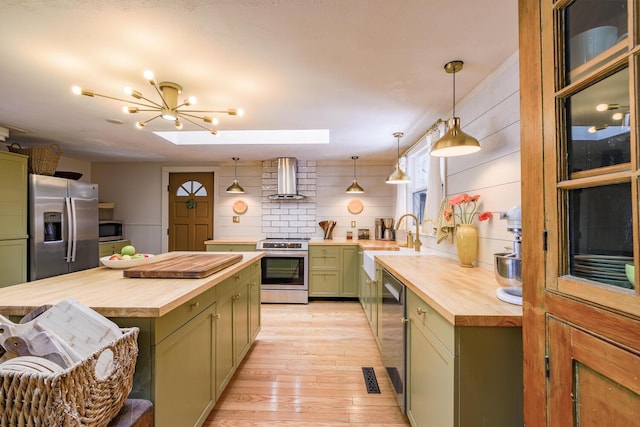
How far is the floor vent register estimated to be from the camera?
2016 millimetres

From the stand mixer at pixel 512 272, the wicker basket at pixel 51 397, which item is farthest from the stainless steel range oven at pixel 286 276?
the wicker basket at pixel 51 397

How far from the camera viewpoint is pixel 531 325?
875mm

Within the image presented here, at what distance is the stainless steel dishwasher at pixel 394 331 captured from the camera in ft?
5.41

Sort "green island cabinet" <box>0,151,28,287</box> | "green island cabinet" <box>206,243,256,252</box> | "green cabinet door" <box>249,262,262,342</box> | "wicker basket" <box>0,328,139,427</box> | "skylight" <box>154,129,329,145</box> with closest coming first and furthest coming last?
"wicker basket" <box>0,328,139,427</box>, "green cabinet door" <box>249,262,262,342</box>, "green island cabinet" <box>0,151,28,287</box>, "skylight" <box>154,129,329,145</box>, "green island cabinet" <box>206,243,256,252</box>

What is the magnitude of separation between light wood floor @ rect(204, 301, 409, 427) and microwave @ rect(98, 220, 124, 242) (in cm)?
302

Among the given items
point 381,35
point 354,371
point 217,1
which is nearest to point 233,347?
point 354,371

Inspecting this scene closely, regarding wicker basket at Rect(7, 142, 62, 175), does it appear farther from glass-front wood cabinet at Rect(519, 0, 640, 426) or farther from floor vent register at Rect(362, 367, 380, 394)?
glass-front wood cabinet at Rect(519, 0, 640, 426)

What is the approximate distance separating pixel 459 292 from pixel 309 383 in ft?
4.66

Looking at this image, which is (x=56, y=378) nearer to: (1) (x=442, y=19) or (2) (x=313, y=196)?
(1) (x=442, y=19)

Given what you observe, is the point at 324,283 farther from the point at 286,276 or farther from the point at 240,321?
the point at 240,321

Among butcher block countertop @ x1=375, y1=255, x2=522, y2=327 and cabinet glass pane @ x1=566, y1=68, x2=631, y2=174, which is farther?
butcher block countertop @ x1=375, y1=255, x2=522, y2=327

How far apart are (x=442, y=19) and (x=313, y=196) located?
3502 mm

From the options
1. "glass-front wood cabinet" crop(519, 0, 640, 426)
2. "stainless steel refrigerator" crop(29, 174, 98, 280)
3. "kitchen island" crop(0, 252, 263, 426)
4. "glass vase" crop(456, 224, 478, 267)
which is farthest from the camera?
"stainless steel refrigerator" crop(29, 174, 98, 280)

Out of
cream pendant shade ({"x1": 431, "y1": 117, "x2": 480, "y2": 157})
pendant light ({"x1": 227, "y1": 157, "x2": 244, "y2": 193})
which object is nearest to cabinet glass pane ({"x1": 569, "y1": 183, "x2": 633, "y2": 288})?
cream pendant shade ({"x1": 431, "y1": 117, "x2": 480, "y2": 157})
